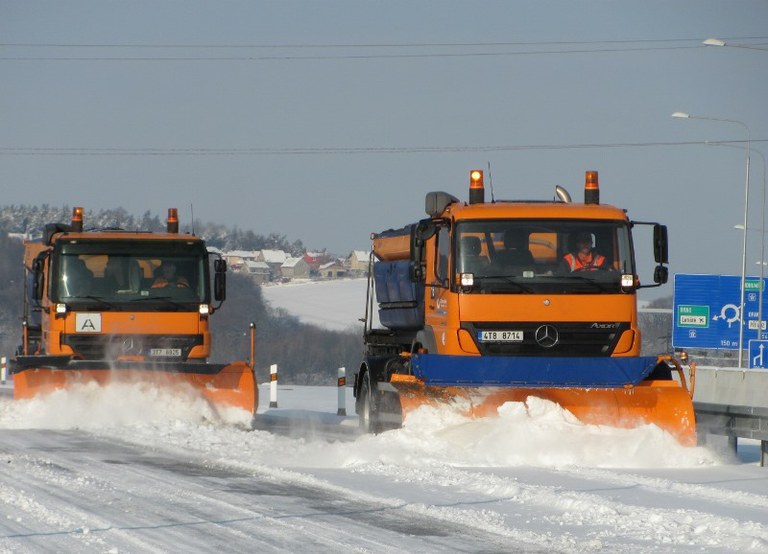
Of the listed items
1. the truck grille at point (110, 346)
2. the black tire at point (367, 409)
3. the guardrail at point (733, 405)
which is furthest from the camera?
the truck grille at point (110, 346)

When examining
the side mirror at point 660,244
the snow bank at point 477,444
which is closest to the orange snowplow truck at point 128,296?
the snow bank at point 477,444

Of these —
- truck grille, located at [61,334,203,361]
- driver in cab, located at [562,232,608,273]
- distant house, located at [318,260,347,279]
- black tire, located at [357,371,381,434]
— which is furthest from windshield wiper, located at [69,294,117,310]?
distant house, located at [318,260,347,279]

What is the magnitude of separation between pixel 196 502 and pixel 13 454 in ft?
14.4

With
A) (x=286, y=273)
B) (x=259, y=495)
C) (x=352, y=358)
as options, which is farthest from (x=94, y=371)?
(x=286, y=273)

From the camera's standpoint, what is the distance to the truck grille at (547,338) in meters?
13.9

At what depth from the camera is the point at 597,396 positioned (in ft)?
44.9

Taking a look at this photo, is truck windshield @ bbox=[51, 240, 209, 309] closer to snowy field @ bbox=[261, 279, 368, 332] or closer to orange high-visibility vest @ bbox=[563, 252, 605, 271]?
orange high-visibility vest @ bbox=[563, 252, 605, 271]

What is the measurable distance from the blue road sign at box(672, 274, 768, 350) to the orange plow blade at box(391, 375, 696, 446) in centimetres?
2184

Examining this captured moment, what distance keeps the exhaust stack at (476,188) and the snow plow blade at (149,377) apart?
15.6 ft

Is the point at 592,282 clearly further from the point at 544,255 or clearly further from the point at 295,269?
the point at 295,269

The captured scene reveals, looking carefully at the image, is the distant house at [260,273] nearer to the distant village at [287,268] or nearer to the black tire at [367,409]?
the distant village at [287,268]

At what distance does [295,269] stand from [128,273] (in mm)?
105092

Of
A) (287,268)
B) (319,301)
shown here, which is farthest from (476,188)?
(287,268)

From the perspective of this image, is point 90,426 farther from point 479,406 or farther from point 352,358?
point 352,358
